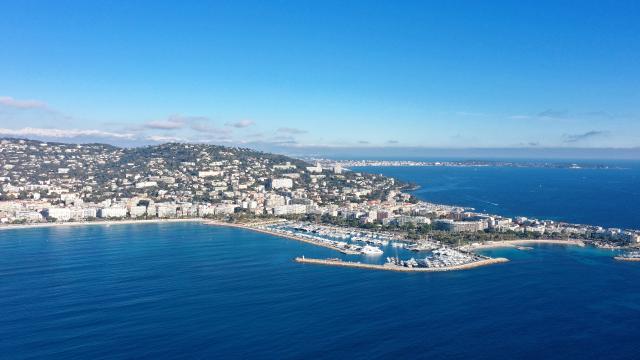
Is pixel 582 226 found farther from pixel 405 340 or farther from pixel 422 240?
pixel 405 340

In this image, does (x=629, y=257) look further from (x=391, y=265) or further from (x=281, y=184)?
(x=281, y=184)

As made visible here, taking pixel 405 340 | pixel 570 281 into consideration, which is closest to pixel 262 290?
pixel 405 340

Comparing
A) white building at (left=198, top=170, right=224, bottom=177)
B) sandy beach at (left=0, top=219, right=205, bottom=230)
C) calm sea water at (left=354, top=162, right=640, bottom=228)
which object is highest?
white building at (left=198, top=170, right=224, bottom=177)

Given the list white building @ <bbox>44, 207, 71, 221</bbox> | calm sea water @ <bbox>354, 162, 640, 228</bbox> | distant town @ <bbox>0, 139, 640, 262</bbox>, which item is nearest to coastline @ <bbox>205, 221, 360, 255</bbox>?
distant town @ <bbox>0, 139, 640, 262</bbox>

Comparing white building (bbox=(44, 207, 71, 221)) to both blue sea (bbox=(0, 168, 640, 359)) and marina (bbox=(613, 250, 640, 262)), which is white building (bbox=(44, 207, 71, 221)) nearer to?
blue sea (bbox=(0, 168, 640, 359))

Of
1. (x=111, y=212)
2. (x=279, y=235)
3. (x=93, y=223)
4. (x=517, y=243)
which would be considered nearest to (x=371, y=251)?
(x=279, y=235)

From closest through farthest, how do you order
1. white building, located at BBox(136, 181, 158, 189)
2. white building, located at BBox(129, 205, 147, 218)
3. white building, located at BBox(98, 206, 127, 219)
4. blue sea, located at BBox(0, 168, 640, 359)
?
blue sea, located at BBox(0, 168, 640, 359)
white building, located at BBox(98, 206, 127, 219)
white building, located at BBox(129, 205, 147, 218)
white building, located at BBox(136, 181, 158, 189)

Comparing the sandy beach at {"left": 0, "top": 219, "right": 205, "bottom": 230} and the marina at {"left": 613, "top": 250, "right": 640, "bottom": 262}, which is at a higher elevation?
the marina at {"left": 613, "top": 250, "right": 640, "bottom": 262}
